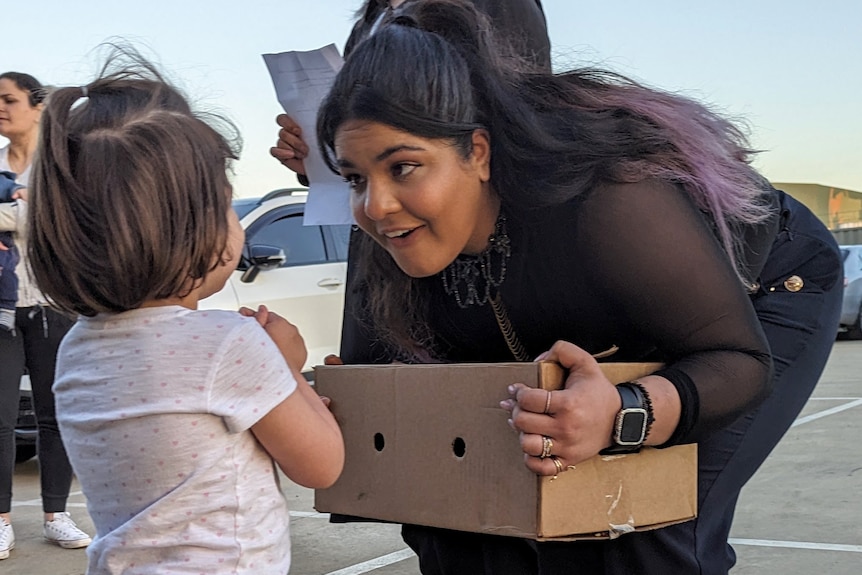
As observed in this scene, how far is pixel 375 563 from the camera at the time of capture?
400 centimetres

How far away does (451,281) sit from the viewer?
2.05m

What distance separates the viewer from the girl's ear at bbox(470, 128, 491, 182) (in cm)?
183

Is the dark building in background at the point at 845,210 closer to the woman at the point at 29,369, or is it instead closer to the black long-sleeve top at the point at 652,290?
the woman at the point at 29,369

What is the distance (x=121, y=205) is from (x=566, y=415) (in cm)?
72

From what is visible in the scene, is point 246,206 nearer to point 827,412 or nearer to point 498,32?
point 827,412

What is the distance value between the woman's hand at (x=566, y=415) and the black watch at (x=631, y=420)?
0.6 inches

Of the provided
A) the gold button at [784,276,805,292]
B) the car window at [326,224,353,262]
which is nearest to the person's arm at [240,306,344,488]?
the gold button at [784,276,805,292]

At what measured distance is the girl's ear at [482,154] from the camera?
1.83 metres

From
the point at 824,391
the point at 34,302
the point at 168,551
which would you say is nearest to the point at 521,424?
the point at 168,551

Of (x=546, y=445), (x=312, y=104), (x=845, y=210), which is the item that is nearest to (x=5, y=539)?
(x=312, y=104)

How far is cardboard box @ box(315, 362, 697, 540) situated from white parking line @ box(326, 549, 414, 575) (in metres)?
2.11

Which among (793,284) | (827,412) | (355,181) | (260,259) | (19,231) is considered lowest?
(827,412)

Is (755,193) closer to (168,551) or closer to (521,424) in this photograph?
(521,424)

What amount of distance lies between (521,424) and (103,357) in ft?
2.09
